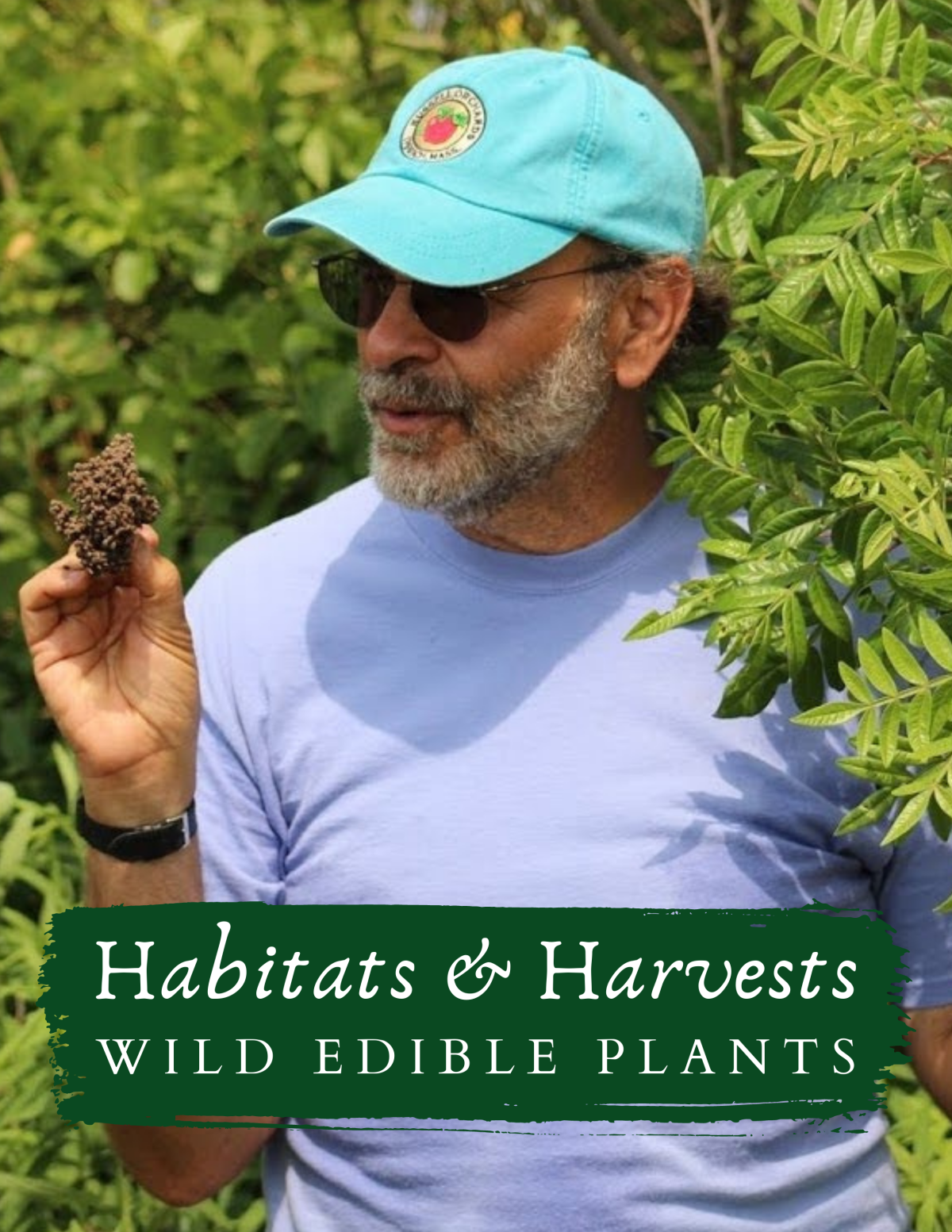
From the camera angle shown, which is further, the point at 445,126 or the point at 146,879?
the point at 445,126

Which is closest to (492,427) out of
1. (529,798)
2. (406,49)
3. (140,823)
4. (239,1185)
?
(529,798)

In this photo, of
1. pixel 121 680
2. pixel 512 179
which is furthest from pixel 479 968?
pixel 512 179

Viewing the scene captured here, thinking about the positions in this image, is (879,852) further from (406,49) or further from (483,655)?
(406,49)

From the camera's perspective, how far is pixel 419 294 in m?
2.68

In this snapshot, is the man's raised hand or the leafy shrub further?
the man's raised hand

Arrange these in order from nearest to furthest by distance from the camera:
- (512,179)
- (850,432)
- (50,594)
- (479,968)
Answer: (850,432) → (50,594) → (479,968) → (512,179)

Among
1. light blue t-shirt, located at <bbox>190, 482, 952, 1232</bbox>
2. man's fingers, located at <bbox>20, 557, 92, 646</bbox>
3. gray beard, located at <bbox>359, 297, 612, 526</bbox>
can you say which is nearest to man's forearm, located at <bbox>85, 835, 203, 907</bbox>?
light blue t-shirt, located at <bbox>190, 482, 952, 1232</bbox>

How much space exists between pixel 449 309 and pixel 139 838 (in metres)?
0.71

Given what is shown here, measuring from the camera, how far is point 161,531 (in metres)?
4.14

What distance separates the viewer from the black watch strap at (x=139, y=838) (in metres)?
2.46

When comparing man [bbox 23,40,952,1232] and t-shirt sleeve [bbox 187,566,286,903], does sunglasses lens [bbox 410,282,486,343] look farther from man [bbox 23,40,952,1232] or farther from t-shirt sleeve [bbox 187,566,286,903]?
t-shirt sleeve [bbox 187,566,286,903]

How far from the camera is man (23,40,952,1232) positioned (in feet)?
8.48

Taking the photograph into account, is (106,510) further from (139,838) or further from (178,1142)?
(178,1142)

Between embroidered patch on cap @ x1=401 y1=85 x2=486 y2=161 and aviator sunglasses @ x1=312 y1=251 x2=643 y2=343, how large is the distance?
155 millimetres
